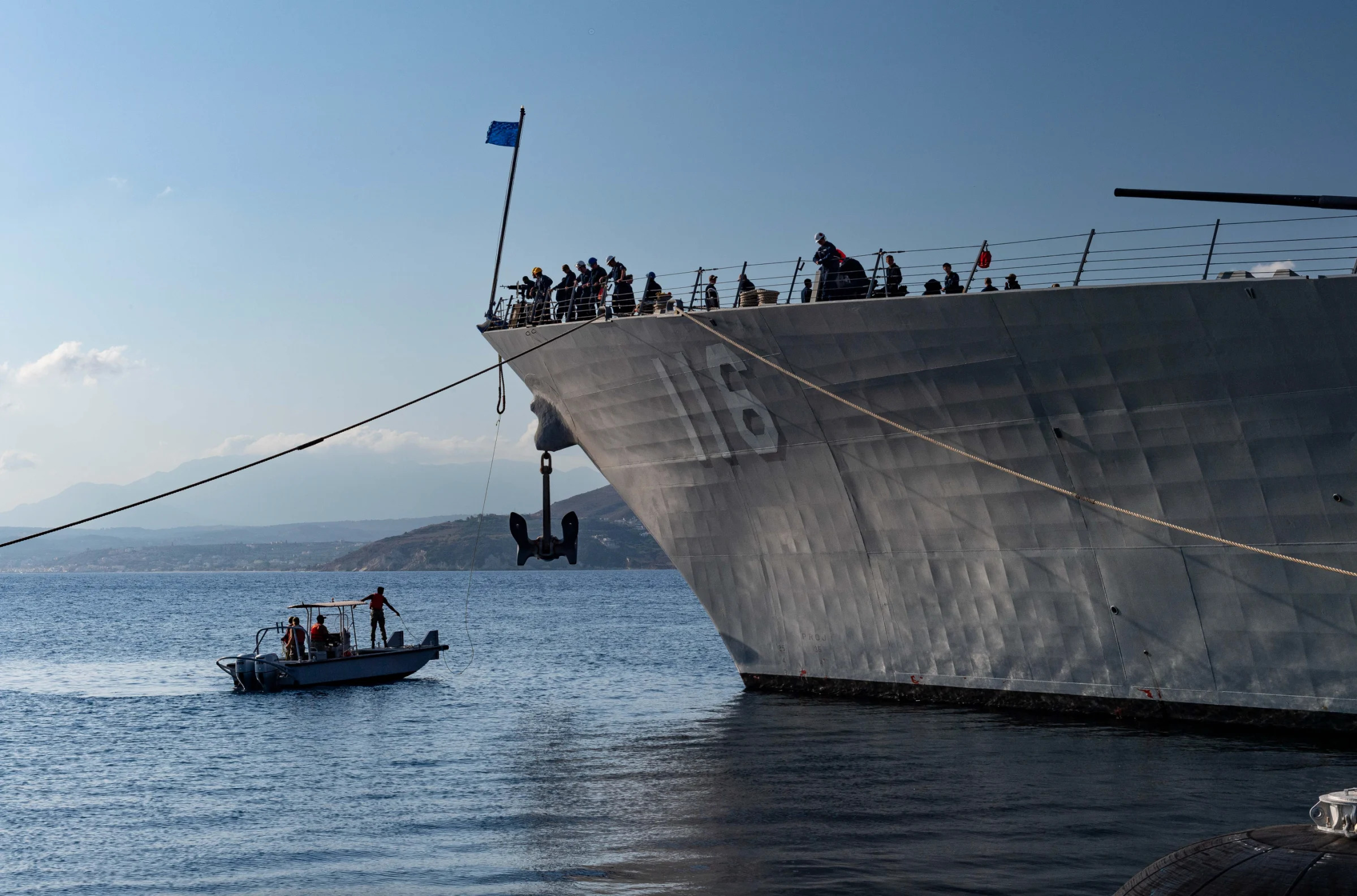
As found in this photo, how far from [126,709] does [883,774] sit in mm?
20571

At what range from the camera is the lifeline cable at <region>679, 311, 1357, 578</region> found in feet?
48.5

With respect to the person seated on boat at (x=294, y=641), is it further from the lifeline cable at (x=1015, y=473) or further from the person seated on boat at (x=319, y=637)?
the lifeline cable at (x=1015, y=473)

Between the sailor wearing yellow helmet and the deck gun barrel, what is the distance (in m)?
12.1

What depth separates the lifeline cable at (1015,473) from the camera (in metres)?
14.8

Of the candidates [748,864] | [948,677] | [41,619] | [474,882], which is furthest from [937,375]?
[41,619]

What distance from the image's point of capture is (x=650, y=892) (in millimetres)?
10289

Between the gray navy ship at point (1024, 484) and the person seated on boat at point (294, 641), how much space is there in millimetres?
13231

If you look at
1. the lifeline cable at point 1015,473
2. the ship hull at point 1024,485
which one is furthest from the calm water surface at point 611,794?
the lifeline cable at point 1015,473

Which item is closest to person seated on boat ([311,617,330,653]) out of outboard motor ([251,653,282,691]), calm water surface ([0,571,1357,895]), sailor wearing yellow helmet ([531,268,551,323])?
outboard motor ([251,653,282,691])

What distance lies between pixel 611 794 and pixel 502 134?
45.6 ft

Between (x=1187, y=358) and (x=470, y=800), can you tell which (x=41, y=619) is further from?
(x=1187, y=358)

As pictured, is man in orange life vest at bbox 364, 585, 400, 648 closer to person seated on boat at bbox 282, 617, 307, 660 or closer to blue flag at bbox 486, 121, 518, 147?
person seated on boat at bbox 282, 617, 307, 660

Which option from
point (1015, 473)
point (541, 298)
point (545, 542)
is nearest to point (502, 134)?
point (541, 298)

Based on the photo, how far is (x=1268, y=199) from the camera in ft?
45.1
